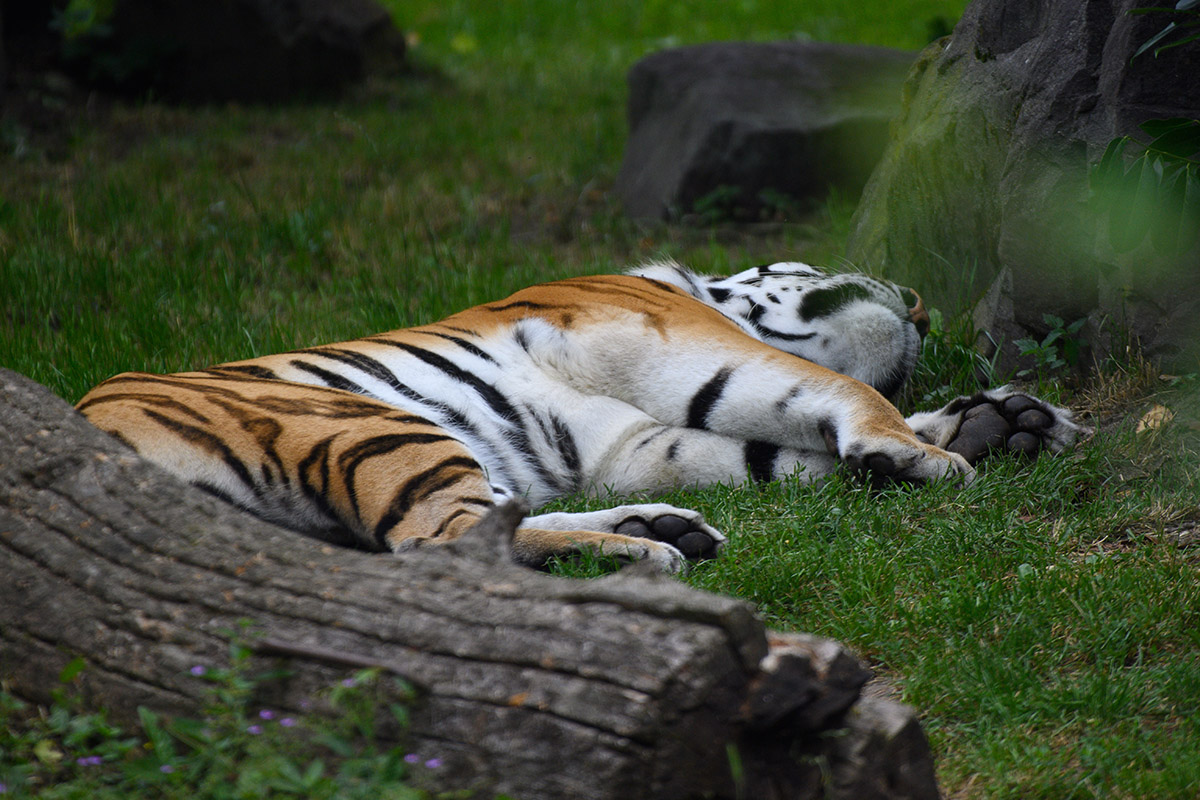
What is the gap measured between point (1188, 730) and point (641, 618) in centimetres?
107

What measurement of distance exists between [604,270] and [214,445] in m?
2.88

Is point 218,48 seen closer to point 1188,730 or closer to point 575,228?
point 575,228

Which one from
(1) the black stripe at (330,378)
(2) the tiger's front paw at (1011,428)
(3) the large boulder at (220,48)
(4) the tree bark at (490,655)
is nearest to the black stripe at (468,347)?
(1) the black stripe at (330,378)

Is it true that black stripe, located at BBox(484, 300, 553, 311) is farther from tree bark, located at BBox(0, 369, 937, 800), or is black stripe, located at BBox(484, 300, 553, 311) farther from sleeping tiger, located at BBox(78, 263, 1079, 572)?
tree bark, located at BBox(0, 369, 937, 800)

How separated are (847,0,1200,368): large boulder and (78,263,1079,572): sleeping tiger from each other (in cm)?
39

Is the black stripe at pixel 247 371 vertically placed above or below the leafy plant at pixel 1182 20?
below

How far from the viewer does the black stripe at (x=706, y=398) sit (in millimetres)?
3240

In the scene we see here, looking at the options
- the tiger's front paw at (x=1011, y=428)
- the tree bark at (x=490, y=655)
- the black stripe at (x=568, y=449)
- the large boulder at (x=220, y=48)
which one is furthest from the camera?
the large boulder at (x=220, y=48)

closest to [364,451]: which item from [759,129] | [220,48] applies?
[759,129]

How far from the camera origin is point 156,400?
2699 millimetres

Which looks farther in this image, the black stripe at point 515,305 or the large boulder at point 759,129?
the large boulder at point 759,129

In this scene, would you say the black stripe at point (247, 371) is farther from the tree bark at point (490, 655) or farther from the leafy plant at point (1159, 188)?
the leafy plant at point (1159, 188)

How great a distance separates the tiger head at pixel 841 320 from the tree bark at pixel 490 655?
209 cm

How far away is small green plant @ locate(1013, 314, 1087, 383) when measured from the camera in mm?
3398
